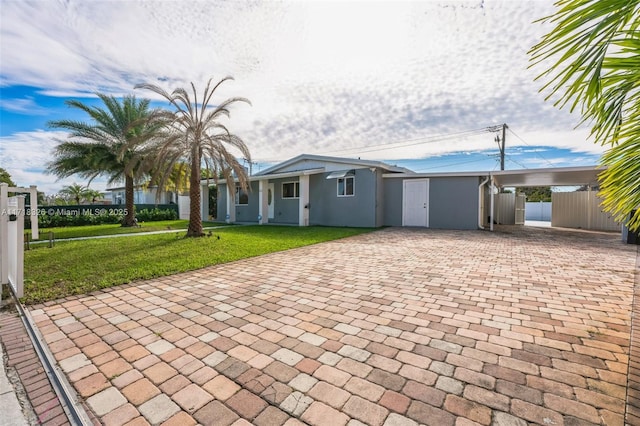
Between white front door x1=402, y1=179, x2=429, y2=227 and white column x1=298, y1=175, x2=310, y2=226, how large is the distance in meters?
5.47

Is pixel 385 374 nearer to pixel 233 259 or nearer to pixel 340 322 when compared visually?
pixel 340 322

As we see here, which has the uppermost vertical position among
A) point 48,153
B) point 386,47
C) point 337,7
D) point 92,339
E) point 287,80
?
point 287,80

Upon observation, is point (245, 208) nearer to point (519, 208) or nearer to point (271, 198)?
point (271, 198)

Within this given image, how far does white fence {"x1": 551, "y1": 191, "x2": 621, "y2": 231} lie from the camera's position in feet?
52.3

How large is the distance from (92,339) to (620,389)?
15.7 feet

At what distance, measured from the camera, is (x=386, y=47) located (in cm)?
773

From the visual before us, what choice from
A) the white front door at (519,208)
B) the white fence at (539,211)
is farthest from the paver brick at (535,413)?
the white fence at (539,211)

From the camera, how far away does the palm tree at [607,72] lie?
127 centimetres

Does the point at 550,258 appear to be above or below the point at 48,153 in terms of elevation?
below

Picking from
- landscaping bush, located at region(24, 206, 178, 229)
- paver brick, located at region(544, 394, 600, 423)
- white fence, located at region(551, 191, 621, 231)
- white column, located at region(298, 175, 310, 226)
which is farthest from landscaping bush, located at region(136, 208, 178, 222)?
white fence, located at region(551, 191, 621, 231)

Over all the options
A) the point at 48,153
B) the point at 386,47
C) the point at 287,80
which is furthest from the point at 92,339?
the point at 48,153

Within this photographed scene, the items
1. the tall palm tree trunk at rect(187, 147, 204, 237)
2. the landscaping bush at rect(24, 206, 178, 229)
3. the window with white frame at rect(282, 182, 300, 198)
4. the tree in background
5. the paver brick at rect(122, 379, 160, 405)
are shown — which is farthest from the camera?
the tree in background

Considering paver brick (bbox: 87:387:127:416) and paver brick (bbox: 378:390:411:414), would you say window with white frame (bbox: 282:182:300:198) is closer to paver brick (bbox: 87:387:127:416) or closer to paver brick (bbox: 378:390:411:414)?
paver brick (bbox: 87:387:127:416)

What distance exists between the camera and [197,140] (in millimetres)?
10656
